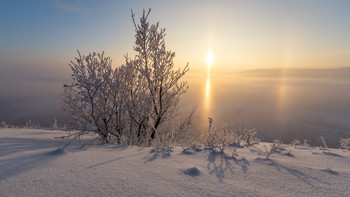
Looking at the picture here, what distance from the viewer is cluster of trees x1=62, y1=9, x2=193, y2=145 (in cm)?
429

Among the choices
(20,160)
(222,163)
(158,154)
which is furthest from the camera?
(158,154)

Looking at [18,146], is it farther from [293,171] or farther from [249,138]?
[249,138]

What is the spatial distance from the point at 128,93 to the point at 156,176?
11.0 ft

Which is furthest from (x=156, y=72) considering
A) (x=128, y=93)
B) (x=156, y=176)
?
(x=156, y=176)

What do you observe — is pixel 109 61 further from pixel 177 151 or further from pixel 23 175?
pixel 23 175

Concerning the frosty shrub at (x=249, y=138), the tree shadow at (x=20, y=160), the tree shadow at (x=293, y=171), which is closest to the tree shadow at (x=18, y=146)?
the tree shadow at (x=20, y=160)

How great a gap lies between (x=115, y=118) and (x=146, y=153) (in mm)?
2903

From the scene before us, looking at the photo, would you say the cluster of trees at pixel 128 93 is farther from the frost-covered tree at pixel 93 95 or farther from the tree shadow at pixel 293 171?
the tree shadow at pixel 293 171

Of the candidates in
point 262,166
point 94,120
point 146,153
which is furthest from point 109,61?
point 262,166

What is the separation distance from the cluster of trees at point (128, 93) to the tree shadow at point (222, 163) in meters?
1.89

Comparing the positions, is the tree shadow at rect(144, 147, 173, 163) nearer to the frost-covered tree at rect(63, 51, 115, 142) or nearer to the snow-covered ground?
the snow-covered ground

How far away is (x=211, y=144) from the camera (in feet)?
9.00

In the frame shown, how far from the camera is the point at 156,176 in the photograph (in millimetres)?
1641

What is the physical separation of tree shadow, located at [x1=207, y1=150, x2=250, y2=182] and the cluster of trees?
1893 millimetres
